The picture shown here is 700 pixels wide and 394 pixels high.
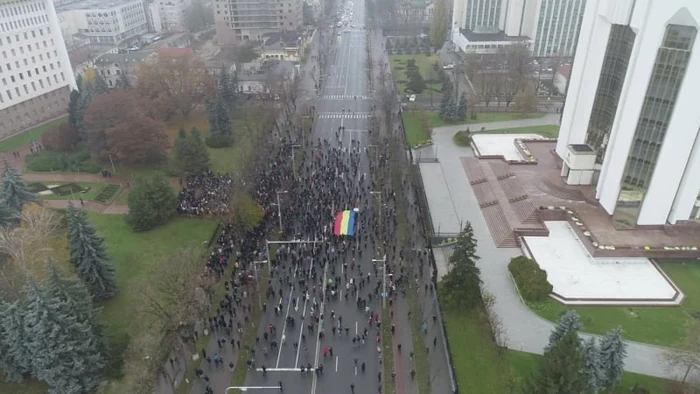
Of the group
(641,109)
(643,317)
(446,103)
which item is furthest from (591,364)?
(446,103)

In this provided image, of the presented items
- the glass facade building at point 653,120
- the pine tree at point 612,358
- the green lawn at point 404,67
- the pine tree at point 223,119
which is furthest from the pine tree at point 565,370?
the green lawn at point 404,67

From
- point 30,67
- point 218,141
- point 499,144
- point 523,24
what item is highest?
point 30,67

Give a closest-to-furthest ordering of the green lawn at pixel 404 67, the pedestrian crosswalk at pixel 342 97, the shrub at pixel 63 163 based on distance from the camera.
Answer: the shrub at pixel 63 163
the pedestrian crosswalk at pixel 342 97
the green lawn at pixel 404 67

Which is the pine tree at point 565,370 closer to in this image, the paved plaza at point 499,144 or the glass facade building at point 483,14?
the paved plaza at point 499,144

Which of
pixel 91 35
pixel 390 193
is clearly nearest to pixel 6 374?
pixel 390 193

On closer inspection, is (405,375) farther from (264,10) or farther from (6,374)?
(264,10)

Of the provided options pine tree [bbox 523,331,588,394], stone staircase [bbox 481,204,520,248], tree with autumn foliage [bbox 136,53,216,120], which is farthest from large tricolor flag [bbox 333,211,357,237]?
tree with autumn foliage [bbox 136,53,216,120]

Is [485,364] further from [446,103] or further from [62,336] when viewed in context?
[446,103]
